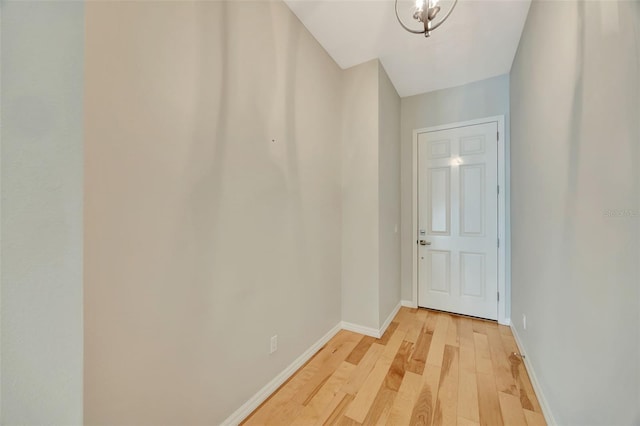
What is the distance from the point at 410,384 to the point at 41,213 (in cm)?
213

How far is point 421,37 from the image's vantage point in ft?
6.97

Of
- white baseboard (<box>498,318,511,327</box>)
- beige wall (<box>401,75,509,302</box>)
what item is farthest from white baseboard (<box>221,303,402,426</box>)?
white baseboard (<box>498,318,511,327</box>)

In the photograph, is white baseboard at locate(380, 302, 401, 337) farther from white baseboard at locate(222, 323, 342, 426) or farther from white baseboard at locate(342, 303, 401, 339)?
white baseboard at locate(222, 323, 342, 426)

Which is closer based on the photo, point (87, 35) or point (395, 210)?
point (87, 35)

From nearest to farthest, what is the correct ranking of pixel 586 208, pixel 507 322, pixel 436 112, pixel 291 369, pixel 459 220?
pixel 586 208, pixel 291 369, pixel 507 322, pixel 459 220, pixel 436 112

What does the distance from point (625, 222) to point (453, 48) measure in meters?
2.14

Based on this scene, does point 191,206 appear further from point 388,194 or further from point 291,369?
point 388,194

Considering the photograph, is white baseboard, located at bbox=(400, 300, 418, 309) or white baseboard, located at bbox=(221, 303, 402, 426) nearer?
white baseboard, located at bbox=(221, 303, 402, 426)

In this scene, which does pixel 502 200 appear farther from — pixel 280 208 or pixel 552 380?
pixel 280 208

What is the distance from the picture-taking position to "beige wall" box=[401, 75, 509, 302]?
2.72 meters

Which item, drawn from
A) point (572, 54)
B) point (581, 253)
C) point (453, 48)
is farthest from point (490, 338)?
point (453, 48)

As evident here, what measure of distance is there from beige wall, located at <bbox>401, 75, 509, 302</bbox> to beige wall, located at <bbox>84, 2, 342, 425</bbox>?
173 centimetres

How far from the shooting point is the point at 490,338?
2.37 metres

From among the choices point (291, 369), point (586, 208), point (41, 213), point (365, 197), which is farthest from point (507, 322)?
point (41, 213)
